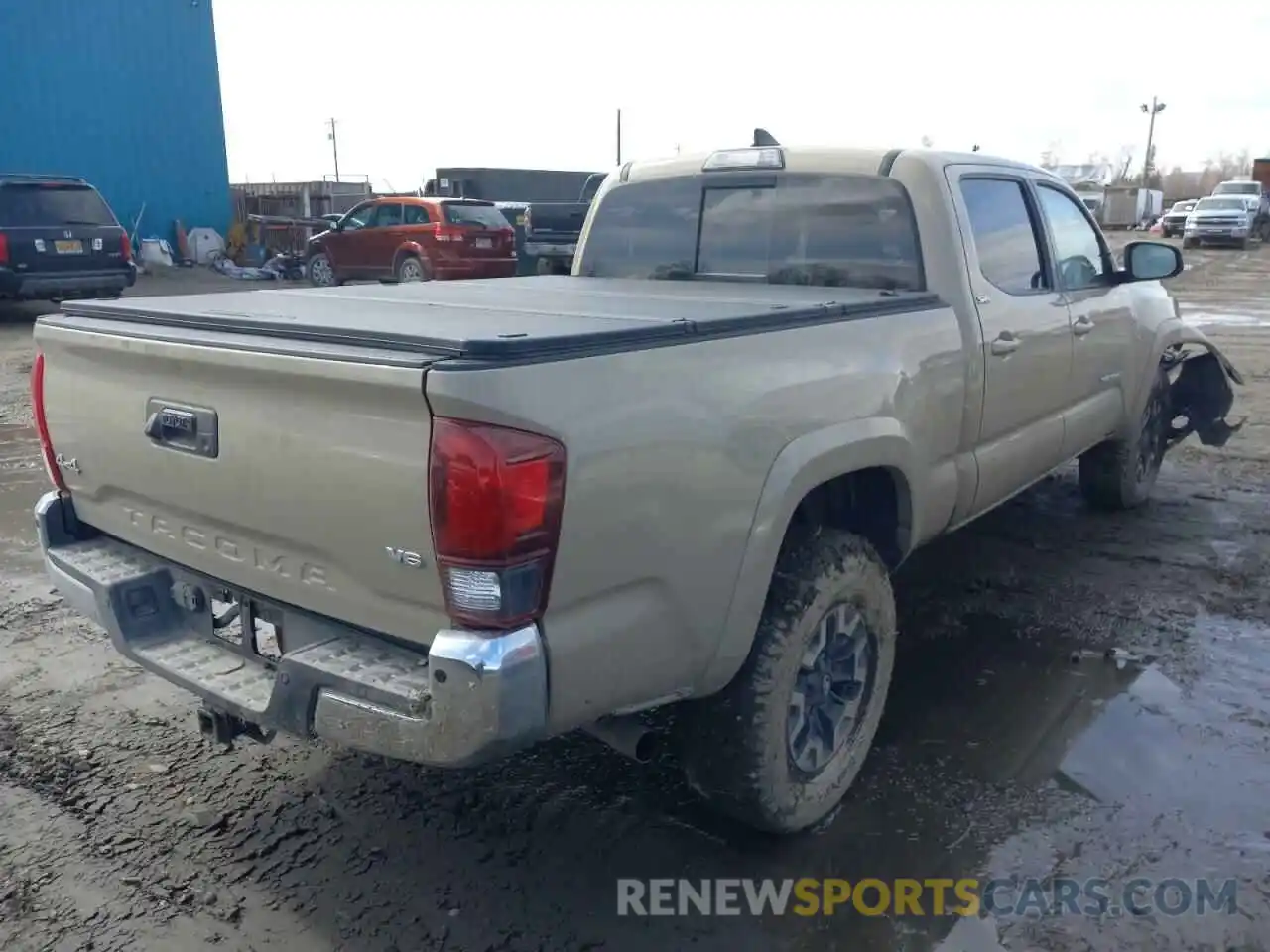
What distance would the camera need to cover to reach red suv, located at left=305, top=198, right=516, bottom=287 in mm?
16906

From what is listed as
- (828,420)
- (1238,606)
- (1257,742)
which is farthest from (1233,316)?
(828,420)

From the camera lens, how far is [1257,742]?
361 centimetres

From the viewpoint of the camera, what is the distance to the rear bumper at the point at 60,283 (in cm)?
1305

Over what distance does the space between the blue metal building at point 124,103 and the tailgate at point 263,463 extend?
21657mm

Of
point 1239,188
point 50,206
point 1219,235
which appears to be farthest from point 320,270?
point 1239,188

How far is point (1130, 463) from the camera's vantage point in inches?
231

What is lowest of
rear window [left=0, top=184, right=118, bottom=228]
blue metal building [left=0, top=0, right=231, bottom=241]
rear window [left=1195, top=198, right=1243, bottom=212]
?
rear window [left=1195, top=198, right=1243, bottom=212]

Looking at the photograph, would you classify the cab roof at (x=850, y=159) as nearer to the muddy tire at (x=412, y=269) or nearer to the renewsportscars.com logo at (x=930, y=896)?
the renewsportscars.com logo at (x=930, y=896)

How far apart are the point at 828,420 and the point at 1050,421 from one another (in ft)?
6.86

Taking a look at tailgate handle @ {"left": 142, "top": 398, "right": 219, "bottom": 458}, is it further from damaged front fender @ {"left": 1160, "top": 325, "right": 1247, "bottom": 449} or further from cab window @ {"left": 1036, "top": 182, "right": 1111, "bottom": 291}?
damaged front fender @ {"left": 1160, "top": 325, "right": 1247, "bottom": 449}

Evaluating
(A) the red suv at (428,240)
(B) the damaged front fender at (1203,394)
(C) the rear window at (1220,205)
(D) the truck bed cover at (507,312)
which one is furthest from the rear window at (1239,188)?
(D) the truck bed cover at (507,312)

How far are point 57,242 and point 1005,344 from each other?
509 inches

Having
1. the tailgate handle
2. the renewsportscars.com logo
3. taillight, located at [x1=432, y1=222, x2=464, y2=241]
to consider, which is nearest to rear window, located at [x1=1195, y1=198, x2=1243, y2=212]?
taillight, located at [x1=432, y1=222, x2=464, y2=241]

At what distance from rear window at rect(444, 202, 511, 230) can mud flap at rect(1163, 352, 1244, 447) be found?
1235 centimetres
